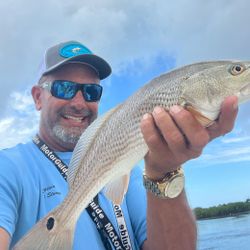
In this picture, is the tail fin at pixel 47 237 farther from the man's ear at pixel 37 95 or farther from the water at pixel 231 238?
the water at pixel 231 238

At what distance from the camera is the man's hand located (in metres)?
3.62

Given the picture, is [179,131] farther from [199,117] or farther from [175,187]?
[175,187]

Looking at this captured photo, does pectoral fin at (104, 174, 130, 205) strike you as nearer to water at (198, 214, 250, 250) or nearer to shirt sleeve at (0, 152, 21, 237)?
shirt sleeve at (0, 152, 21, 237)

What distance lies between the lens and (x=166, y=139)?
12.5 ft

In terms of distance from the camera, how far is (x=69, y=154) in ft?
18.3

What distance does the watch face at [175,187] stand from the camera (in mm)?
4293

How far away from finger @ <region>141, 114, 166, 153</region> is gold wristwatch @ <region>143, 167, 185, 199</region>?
1.44ft

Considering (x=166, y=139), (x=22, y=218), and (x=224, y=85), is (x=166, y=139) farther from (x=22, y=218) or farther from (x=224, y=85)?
(x=22, y=218)

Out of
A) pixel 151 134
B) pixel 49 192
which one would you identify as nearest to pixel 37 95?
pixel 49 192

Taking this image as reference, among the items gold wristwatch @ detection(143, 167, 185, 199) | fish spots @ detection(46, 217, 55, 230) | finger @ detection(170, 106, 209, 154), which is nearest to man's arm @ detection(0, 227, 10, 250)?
fish spots @ detection(46, 217, 55, 230)

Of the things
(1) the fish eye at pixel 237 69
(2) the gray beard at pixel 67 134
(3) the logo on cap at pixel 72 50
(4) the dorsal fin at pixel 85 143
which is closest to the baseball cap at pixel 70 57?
(3) the logo on cap at pixel 72 50

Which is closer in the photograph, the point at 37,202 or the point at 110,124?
the point at 110,124

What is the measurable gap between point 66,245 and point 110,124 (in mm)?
1096

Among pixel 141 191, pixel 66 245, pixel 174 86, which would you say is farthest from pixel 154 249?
pixel 174 86
